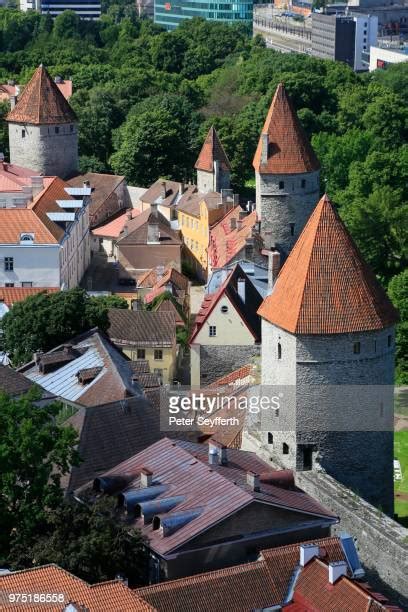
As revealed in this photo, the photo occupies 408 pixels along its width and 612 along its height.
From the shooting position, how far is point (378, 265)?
3310 inches

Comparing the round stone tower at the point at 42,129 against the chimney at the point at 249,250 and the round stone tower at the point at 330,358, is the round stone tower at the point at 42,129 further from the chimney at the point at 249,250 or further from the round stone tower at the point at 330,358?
the round stone tower at the point at 330,358

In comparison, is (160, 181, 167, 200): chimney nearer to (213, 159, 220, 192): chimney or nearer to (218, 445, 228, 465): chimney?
(213, 159, 220, 192): chimney

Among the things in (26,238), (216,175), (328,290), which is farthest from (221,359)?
(216,175)

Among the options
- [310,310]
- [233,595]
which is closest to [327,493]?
[310,310]

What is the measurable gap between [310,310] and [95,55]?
335 feet

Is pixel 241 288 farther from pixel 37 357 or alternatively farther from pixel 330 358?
→ pixel 330 358

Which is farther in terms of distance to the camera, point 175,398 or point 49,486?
point 175,398

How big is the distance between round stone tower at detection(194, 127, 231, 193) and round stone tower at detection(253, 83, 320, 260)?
12550mm

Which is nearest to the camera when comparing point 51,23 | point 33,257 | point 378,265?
point 33,257

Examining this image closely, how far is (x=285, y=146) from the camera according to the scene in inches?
2906

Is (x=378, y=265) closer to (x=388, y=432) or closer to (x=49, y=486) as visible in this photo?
(x=388, y=432)

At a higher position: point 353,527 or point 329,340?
point 329,340

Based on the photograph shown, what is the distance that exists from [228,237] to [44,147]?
19745mm

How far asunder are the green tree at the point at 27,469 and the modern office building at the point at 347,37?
493 ft
